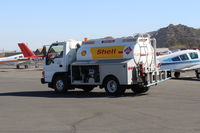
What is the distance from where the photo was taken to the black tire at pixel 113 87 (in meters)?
15.5

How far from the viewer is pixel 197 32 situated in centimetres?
19288

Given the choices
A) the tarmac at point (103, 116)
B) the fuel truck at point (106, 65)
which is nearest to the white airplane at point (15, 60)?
the fuel truck at point (106, 65)

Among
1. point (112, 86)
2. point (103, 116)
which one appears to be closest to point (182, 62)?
point (112, 86)

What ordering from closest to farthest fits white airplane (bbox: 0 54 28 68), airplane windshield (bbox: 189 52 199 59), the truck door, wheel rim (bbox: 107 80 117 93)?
wheel rim (bbox: 107 80 117 93)
the truck door
airplane windshield (bbox: 189 52 199 59)
white airplane (bbox: 0 54 28 68)

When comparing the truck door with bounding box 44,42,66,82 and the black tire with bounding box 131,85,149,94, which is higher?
the truck door with bounding box 44,42,66,82

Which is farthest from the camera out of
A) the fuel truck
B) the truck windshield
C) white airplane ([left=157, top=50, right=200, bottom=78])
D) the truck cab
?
white airplane ([left=157, top=50, right=200, bottom=78])

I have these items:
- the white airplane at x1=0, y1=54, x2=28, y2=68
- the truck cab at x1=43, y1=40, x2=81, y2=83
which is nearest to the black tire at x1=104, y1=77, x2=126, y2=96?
the truck cab at x1=43, y1=40, x2=81, y2=83

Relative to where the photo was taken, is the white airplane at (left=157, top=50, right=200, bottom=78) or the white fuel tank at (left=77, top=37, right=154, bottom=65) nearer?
the white fuel tank at (left=77, top=37, right=154, bottom=65)

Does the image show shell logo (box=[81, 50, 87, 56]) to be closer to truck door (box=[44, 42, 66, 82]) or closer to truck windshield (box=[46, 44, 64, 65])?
truck door (box=[44, 42, 66, 82])

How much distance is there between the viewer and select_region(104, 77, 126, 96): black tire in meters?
15.5

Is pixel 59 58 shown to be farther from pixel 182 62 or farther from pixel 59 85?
pixel 182 62

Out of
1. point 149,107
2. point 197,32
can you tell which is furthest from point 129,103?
point 197,32

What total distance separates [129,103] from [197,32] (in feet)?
617

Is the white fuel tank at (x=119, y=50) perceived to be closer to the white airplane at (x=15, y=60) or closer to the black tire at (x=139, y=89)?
the black tire at (x=139, y=89)
